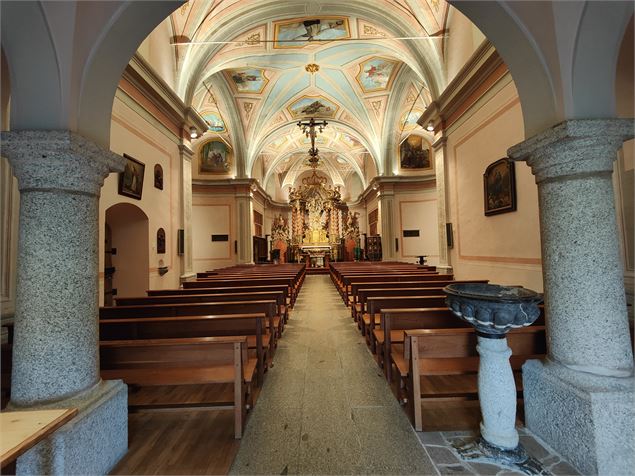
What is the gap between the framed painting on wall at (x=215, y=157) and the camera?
13.2 m

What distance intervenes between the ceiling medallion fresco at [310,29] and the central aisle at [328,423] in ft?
25.5

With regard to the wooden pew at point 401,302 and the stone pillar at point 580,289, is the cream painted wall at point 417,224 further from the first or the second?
the stone pillar at point 580,289

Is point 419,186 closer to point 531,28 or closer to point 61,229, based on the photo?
point 531,28

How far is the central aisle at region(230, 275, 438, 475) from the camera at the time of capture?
6.25 feet

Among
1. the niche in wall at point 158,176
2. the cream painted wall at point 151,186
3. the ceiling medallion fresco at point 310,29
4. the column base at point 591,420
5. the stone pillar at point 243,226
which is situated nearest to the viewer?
the column base at point 591,420

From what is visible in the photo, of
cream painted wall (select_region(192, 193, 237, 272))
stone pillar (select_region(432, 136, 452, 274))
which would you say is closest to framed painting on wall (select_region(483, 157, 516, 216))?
stone pillar (select_region(432, 136, 452, 274))

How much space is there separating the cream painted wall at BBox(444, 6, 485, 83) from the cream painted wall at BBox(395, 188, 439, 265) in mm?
7243

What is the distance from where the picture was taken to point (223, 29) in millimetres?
7195

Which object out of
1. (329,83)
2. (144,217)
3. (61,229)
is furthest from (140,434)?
(329,83)

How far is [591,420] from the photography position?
69.2 inches

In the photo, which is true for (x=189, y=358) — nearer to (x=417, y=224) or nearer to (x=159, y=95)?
(x=159, y=95)

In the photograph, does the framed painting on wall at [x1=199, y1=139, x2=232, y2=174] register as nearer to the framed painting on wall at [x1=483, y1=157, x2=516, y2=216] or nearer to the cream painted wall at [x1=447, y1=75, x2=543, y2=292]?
the cream painted wall at [x1=447, y1=75, x2=543, y2=292]

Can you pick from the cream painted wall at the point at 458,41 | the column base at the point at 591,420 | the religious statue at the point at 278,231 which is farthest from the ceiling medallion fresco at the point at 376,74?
the religious statue at the point at 278,231

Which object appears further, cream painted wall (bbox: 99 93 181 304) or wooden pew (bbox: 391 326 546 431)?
cream painted wall (bbox: 99 93 181 304)
